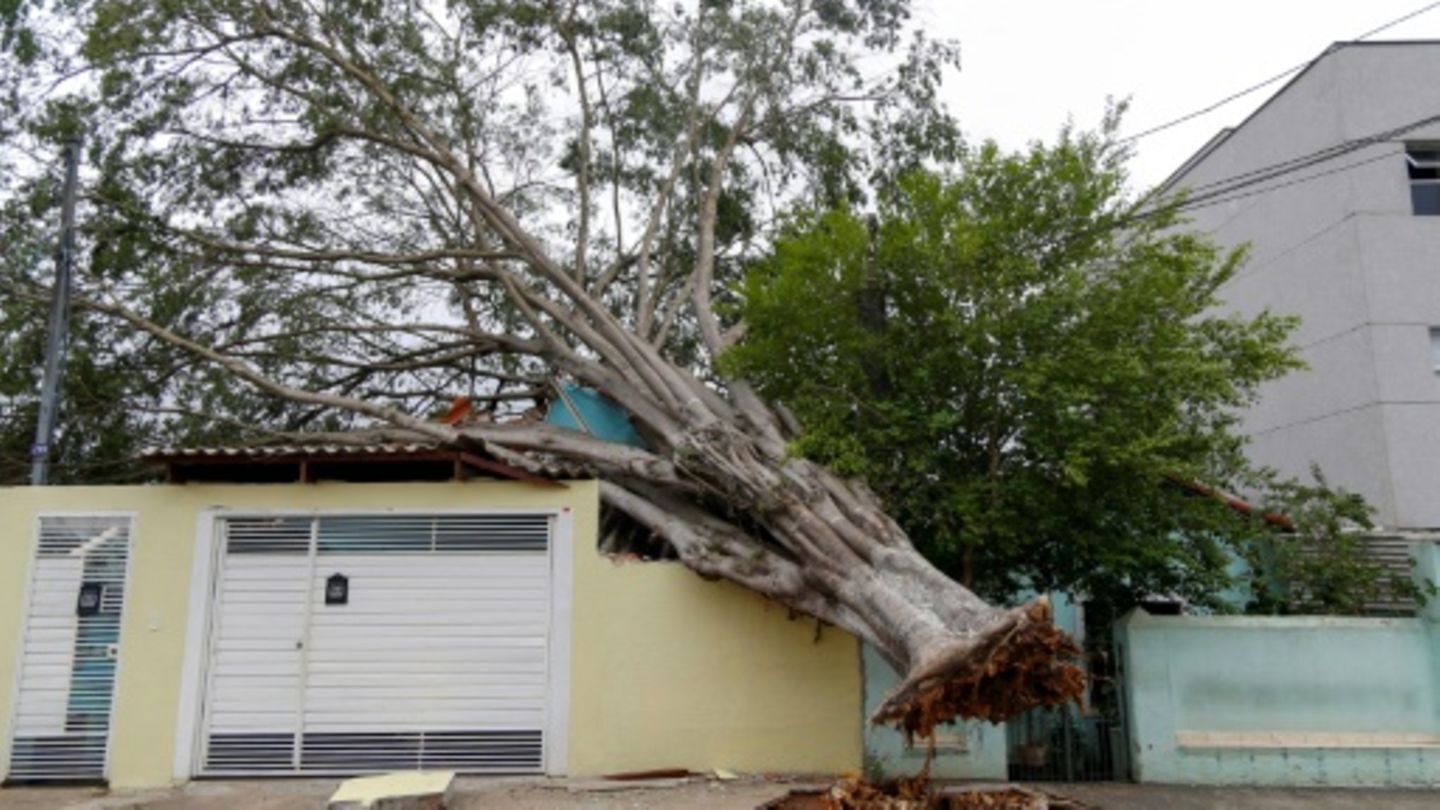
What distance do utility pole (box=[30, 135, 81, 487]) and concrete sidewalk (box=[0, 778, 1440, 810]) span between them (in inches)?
A: 125

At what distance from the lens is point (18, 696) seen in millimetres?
9266

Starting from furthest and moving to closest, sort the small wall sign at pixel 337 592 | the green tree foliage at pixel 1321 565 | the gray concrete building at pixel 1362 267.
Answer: the gray concrete building at pixel 1362 267 → the green tree foliage at pixel 1321 565 → the small wall sign at pixel 337 592

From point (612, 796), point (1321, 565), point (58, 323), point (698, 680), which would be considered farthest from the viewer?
point (58, 323)

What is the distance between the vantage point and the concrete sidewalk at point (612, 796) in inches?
328

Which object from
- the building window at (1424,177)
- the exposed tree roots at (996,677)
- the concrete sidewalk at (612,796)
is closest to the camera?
the exposed tree roots at (996,677)

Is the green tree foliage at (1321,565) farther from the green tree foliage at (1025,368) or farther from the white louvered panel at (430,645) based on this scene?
the white louvered panel at (430,645)

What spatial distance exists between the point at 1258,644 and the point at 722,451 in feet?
17.2

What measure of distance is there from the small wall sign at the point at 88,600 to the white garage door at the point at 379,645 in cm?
106

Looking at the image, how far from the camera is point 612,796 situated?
8.52 m

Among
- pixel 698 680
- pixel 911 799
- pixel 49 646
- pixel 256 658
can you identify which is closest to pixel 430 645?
pixel 256 658

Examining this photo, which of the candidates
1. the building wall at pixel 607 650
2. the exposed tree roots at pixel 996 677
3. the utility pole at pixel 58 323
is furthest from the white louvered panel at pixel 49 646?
the exposed tree roots at pixel 996 677

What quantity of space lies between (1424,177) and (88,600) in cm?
1615

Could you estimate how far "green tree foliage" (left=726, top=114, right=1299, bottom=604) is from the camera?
29.6 feet

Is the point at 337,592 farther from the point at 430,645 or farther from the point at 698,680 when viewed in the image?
the point at 698,680
